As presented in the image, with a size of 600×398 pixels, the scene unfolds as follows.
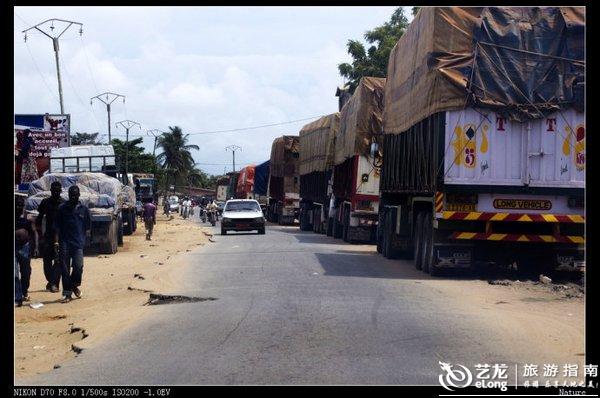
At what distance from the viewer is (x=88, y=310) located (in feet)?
42.4

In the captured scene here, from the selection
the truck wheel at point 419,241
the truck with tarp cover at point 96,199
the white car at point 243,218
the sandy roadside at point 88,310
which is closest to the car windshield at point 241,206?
the white car at point 243,218

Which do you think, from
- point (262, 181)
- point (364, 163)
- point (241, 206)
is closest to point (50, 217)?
point (364, 163)

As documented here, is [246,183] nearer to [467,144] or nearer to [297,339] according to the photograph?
[467,144]

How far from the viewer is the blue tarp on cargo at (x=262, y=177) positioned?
59875mm

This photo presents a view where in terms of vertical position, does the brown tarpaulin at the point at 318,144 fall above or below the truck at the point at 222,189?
above

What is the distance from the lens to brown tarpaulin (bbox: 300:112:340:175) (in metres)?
36.2

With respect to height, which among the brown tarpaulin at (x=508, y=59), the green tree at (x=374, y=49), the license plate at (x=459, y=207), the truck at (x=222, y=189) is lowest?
the license plate at (x=459, y=207)

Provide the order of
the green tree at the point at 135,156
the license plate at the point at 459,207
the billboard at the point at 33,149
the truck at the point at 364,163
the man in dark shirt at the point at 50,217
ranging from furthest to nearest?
the green tree at the point at 135,156
the billboard at the point at 33,149
the truck at the point at 364,163
the license plate at the point at 459,207
the man in dark shirt at the point at 50,217

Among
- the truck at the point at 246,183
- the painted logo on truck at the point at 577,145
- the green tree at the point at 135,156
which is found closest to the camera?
the painted logo on truck at the point at 577,145

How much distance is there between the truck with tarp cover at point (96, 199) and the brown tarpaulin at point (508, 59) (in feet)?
35.1

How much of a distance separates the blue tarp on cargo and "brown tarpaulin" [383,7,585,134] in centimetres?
Result: 4396

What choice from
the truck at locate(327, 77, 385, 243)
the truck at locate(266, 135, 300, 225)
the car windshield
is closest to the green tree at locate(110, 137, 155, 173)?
the truck at locate(266, 135, 300, 225)

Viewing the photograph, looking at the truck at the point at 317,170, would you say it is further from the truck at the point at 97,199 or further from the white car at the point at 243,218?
the truck at the point at 97,199

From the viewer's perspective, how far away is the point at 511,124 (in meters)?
15.1
